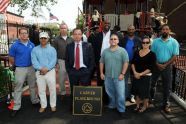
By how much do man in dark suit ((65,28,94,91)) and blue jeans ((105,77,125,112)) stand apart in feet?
1.81

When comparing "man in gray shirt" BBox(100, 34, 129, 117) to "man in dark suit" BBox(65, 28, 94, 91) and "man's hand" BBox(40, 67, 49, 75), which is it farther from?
"man's hand" BBox(40, 67, 49, 75)

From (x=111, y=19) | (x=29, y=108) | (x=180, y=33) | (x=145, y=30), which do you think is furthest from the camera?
(x=180, y=33)

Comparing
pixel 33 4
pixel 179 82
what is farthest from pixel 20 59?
pixel 33 4

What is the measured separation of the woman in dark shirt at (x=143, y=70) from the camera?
24.6ft

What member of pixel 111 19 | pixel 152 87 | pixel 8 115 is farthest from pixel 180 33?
pixel 8 115

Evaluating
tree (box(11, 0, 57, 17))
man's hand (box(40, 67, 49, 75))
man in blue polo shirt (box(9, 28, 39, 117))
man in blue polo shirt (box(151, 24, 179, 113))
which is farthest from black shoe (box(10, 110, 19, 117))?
tree (box(11, 0, 57, 17))

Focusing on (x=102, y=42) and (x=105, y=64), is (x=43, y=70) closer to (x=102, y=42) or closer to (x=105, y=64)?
(x=105, y=64)

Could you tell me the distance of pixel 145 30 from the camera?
14.2m

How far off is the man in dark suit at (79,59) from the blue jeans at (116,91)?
0.55 metres

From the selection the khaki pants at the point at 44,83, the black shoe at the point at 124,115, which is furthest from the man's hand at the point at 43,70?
the black shoe at the point at 124,115

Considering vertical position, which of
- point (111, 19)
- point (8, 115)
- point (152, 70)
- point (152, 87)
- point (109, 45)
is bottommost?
point (8, 115)

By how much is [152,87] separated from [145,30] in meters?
6.23

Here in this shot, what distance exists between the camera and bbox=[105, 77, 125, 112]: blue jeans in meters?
7.53

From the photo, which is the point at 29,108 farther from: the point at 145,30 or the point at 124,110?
the point at 145,30
